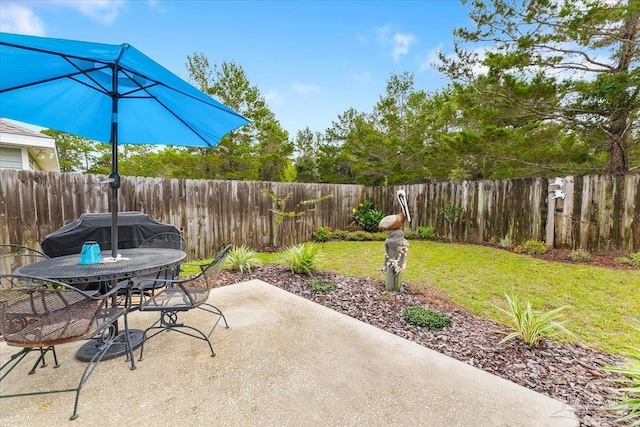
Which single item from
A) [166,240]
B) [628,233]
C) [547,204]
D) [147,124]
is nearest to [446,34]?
[547,204]

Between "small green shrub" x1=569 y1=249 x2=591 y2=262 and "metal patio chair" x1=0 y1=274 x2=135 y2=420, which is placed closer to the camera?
"metal patio chair" x1=0 y1=274 x2=135 y2=420

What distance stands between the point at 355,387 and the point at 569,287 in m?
3.90

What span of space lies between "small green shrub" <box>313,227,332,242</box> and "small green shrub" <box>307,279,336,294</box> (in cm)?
381

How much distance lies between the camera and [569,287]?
3.97 metres

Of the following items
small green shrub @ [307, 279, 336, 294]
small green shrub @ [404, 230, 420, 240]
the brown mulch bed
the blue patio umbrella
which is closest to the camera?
the blue patio umbrella

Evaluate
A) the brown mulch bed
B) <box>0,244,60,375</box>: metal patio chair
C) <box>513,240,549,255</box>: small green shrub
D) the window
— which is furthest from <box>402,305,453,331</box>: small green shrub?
the window

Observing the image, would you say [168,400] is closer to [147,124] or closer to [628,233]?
[147,124]

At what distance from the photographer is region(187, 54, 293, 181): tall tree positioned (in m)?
11.2

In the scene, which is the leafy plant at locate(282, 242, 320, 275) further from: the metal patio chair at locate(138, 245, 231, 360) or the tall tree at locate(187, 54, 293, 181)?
the tall tree at locate(187, 54, 293, 181)

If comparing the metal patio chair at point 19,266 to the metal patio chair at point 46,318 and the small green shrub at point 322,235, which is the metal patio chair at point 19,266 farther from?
the small green shrub at point 322,235

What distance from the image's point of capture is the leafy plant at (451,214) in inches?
298

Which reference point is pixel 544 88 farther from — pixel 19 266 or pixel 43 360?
pixel 19 266

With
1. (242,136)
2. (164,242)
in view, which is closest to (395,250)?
(164,242)

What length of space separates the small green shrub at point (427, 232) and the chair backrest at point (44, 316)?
24.8ft
